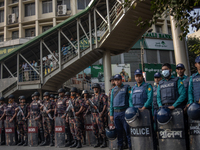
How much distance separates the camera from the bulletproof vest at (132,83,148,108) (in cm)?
474

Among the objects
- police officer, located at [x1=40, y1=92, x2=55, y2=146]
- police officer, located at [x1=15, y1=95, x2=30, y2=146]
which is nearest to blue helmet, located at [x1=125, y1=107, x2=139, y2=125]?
police officer, located at [x1=40, y1=92, x2=55, y2=146]

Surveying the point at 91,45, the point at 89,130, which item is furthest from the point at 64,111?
the point at 91,45

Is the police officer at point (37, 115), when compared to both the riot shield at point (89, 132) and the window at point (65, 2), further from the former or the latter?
the window at point (65, 2)

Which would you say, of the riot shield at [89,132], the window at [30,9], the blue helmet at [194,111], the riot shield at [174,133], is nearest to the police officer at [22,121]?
the riot shield at [89,132]

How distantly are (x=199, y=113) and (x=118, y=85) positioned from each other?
2.25m

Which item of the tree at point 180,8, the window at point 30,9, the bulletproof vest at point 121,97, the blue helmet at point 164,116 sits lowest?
the blue helmet at point 164,116

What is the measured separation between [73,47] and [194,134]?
36.1 feet

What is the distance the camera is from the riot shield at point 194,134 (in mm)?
3713

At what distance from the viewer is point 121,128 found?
504 centimetres

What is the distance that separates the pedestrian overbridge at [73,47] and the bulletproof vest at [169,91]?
628cm

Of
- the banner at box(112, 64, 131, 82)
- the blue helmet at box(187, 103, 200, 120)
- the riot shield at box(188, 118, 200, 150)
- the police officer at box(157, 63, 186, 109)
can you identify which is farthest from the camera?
the banner at box(112, 64, 131, 82)

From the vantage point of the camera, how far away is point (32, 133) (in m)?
7.47

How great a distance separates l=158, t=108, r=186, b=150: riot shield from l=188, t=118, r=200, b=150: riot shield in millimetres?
176

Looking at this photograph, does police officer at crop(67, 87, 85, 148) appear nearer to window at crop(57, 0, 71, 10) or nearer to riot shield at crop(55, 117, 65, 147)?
→ riot shield at crop(55, 117, 65, 147)
